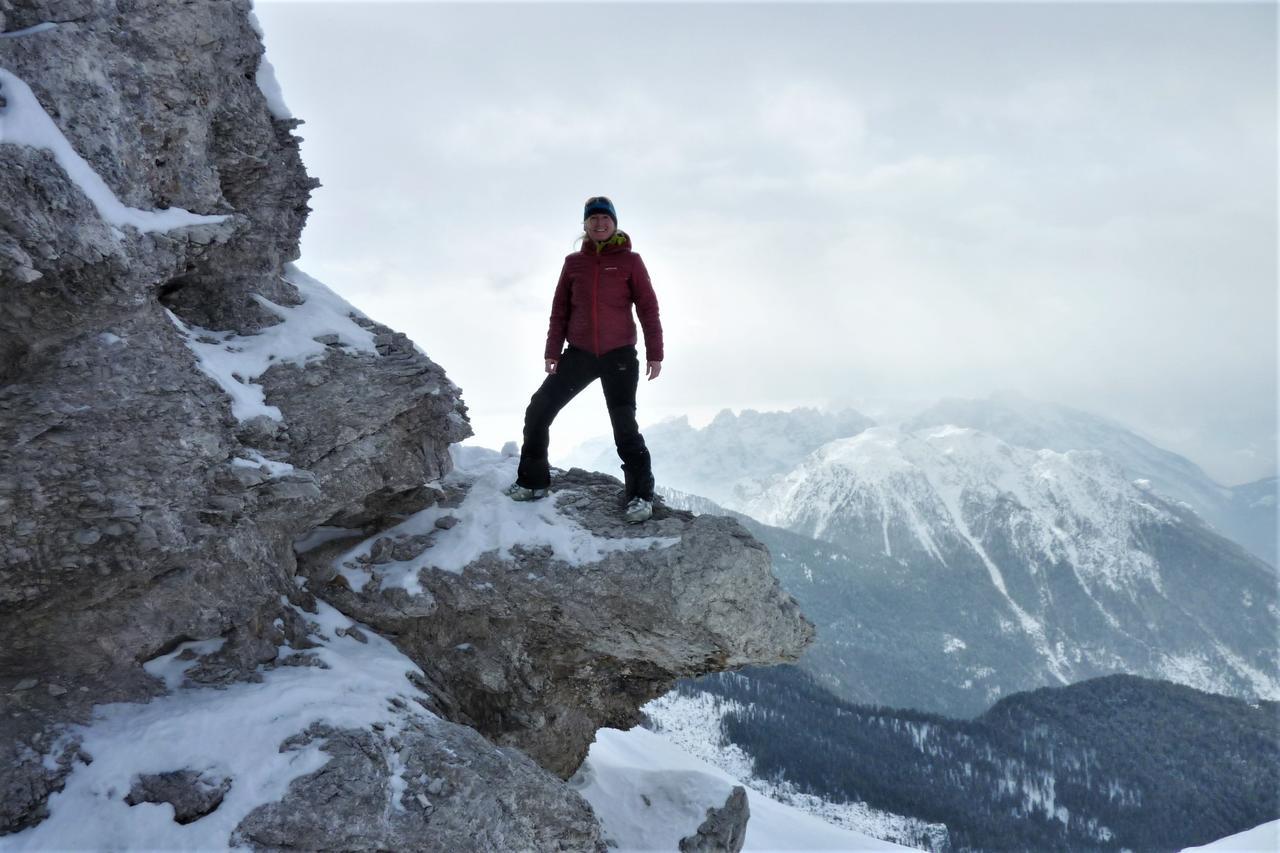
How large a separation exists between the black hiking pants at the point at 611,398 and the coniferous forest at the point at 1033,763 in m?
130

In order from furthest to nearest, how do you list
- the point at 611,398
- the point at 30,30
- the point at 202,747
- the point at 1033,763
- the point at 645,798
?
the point at 1033,763, the point at 645,798, the point at 611,398, the point at 30,30, the point at 202,747

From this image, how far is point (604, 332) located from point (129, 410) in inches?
258

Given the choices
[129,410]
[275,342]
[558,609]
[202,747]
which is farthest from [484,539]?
[129,410]

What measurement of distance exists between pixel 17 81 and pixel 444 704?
374 inches

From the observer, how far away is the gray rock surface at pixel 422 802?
24.2 ft

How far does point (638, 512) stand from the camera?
12.4 meters

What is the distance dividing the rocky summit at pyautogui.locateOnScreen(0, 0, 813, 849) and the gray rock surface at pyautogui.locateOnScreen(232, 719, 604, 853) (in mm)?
31

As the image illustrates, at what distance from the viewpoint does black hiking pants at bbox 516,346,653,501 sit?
12.0 m

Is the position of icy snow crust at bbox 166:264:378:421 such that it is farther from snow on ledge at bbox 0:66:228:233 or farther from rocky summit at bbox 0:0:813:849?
snow on ledge at bbox 0:66:228:233

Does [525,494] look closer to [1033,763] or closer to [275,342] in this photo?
[275,342]

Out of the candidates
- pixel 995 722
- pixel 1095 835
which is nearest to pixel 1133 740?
pixel 995 722

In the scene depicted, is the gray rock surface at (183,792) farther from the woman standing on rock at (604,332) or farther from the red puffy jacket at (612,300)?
the red puffy jacket at (612,300)

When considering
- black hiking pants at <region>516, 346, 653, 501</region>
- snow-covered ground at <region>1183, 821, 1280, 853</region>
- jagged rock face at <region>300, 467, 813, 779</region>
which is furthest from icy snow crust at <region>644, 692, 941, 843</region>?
black hiking pants at <region>516, 346, 653, 501</region>

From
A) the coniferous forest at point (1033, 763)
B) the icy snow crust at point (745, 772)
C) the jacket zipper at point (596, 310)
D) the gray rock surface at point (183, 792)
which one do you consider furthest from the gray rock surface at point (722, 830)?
the coniferous forest at point (1033, 763)
